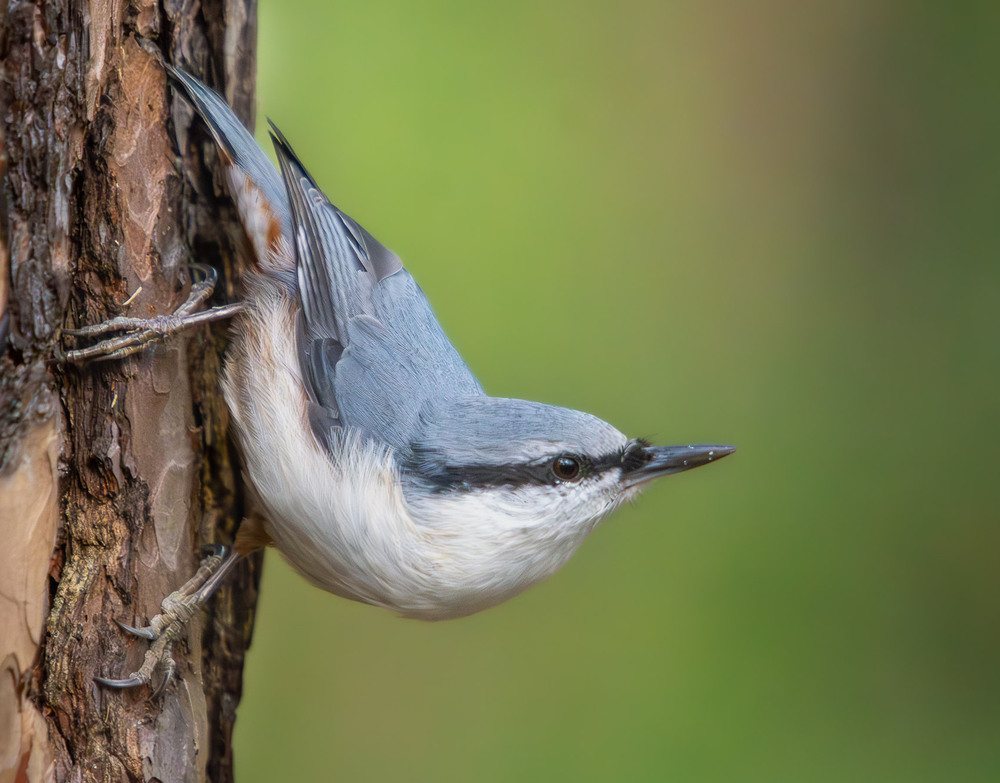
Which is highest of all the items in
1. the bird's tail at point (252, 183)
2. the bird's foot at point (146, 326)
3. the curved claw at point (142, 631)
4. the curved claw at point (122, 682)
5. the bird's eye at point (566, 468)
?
the bird's tail at point (252, 183)

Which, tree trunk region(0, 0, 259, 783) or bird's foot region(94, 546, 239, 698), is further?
bird's foot region(94, 546, 239, 698)

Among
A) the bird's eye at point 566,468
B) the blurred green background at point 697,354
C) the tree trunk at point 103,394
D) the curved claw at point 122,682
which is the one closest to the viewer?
the tree trunk at point 103,394

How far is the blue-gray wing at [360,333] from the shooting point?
1.42m

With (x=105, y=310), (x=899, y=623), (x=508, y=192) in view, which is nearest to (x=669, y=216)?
(x=508, y=192)

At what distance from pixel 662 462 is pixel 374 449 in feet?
1.65

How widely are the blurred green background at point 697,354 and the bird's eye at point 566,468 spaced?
3.30 ft

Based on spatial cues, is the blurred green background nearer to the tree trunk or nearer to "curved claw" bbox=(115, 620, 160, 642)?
the tree trunk

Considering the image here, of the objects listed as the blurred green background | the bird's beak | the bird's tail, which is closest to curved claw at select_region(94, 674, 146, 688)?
the bird's tail

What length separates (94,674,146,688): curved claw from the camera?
49.3 inches

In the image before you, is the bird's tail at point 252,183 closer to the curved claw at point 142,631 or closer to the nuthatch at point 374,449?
the nuthatch at point 374,449

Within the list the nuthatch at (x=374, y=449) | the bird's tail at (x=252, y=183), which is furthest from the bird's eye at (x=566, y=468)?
the bird's tail at (x=252, y=183)

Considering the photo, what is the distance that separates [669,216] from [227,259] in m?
1.62

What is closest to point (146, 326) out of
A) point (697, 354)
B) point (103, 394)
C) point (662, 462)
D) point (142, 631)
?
point (103, 394)

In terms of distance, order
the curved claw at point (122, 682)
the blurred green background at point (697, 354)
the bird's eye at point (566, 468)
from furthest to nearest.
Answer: the blurred green background at point (697, 354) → the bird's eye at point (566, 468) → the curved claw at point (122, 682)
